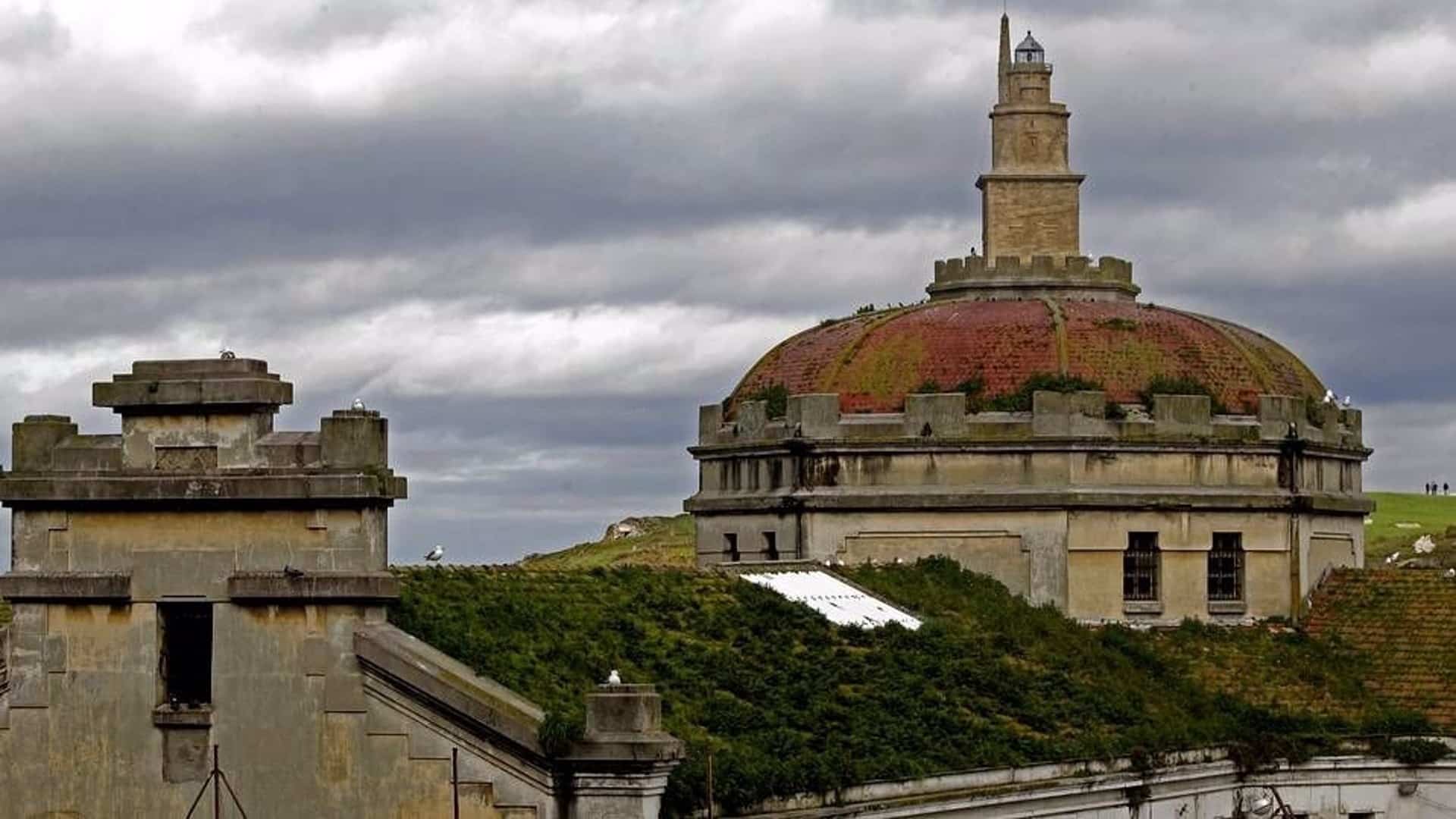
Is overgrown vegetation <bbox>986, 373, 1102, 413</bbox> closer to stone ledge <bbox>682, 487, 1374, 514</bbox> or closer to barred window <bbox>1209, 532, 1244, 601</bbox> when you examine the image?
stone ledge <bbox>682, 487, 1374, 514</bbox>

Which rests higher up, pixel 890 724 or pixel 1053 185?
pixel 1053 185

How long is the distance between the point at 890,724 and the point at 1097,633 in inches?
474

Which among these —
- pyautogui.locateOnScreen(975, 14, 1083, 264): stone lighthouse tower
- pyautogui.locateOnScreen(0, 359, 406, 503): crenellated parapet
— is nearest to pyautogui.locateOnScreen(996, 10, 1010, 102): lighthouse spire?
pyautogui.locateOnScreen(975, 14, 1083, 264): stone lighthouse tower

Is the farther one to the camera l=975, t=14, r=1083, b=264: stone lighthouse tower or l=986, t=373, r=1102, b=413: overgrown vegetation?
l=975, t=14, r=1083, b=264: stone lighthouse tower

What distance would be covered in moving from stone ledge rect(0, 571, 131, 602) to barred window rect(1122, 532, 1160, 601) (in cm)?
2231

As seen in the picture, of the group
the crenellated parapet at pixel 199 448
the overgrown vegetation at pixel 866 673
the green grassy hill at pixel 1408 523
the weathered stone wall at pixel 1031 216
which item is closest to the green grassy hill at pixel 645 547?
the green grassy hill at pixel 1408 523

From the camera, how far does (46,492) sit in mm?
33375

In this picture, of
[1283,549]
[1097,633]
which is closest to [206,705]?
[1097,633]

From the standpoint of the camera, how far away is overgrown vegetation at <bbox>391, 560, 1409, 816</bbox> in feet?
114

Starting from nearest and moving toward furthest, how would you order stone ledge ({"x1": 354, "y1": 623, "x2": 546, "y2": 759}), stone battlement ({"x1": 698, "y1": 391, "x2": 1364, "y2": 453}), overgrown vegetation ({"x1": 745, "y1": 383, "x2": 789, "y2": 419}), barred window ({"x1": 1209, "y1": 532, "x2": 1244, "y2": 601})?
stone ledge ({"x1": 354, "y1": 623, "x2": 546, "y2": 759}) < stone battlement ({"x1": 698, "y1": 391, "x2": 1364, "y2": 453}) < barred window ({"x1": 1209, "y1": 532, "x2": 1244, "y2": 601}) < overgrown vegetation ({"x1": 745, "y1": 383, "x2": 789, "y2": 419})

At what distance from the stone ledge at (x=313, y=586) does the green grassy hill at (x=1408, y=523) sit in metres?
45.5

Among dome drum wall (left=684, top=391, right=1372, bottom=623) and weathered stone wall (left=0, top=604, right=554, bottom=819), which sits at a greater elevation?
dome drum wall (left=684, top=391, right=1372, bottom=623)

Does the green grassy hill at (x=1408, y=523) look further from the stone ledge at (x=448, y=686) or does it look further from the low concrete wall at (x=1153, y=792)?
the stone ledge at (x=448, y=686)

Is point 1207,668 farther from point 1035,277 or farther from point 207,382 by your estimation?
point 207,382
